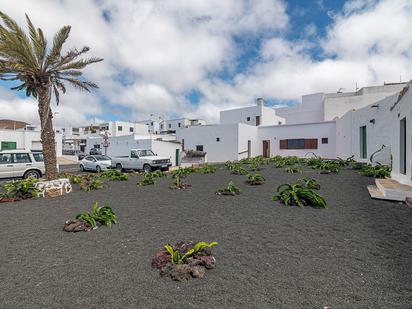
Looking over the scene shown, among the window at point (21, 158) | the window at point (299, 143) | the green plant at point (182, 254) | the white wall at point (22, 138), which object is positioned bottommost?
the green plant at point (182, 254)

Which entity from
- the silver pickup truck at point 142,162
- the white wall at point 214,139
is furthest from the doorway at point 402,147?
the white wall at point 214,139

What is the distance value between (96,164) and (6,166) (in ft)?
22.4

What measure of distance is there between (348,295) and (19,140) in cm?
3597

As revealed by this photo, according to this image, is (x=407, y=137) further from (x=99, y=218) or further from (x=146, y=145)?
(x=146, y=145)

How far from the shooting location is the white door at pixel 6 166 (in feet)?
39.3

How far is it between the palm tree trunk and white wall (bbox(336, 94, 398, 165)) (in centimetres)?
1333

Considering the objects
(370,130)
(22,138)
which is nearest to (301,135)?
(370,130)

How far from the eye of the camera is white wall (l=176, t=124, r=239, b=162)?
25073 mm

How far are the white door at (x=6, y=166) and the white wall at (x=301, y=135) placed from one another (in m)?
22.2

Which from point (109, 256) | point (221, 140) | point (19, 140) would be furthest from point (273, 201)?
point (19, 140)

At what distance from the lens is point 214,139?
2662 cm

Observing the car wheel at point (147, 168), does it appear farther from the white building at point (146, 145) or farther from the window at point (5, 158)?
the window at point (5, 158)

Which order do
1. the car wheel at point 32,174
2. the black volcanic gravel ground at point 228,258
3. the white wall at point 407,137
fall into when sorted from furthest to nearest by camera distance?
the car wheel at point 32,174 < the white wall at point 407,137 < the black volcanic gravel ground at point 228,258

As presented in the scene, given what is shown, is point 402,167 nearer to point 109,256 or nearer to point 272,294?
point 272,294
